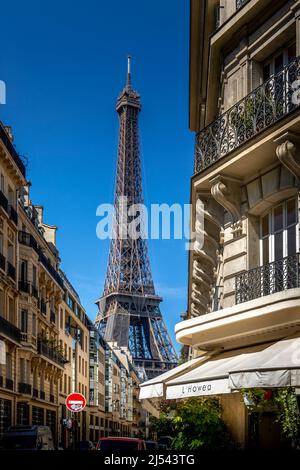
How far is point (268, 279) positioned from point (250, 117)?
3.01 metres

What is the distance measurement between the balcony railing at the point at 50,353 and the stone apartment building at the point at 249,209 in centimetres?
3718

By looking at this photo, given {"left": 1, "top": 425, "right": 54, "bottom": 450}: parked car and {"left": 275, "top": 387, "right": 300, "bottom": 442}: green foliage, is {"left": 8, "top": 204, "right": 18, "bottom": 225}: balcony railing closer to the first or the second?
{"left": 1, "top": 425, "right": 54, "bottom": 450}: parked car

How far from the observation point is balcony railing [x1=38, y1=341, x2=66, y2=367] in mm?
52781

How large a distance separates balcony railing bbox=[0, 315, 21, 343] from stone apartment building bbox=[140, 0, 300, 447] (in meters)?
26.4

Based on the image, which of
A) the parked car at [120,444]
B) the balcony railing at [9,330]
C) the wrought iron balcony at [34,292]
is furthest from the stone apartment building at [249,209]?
the wrought iron balcony at [34,292]

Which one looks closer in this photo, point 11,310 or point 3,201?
point 3,201

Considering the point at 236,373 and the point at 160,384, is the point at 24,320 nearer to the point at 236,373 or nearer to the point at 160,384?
the point at 160,384

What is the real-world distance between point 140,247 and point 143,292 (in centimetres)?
1018

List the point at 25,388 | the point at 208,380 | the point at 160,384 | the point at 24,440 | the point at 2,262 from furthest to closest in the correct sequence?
1. the point at 25,388
2. the point at 2,262
3. the point at 24,440
4. the point at 160,384
5. the point at 208,380

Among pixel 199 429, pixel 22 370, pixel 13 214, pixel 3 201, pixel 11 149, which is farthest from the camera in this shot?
pixel 22 370

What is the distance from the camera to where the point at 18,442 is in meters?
28.8

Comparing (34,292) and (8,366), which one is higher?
(34,292)

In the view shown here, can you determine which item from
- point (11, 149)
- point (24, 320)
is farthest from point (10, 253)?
point (11, 149)

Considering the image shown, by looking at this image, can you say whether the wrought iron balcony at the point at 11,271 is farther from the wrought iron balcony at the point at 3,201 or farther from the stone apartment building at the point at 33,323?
the wrought iron balcony at the point at 3,201
